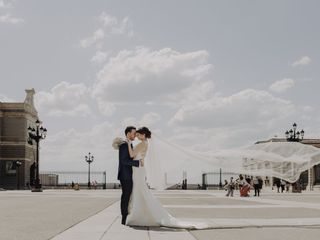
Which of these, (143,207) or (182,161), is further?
(182,161)

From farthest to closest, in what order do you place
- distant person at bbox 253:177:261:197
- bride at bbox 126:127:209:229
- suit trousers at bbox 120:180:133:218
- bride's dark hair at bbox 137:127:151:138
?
distant person at bbox 253:177:261:197, bride's dark hair at bbox 137:127:151:138, suit trousers at bbox 120:180:133:218, bride at bbox 126:127:209:229

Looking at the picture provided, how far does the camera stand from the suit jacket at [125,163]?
1205cm

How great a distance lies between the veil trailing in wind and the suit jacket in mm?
1593

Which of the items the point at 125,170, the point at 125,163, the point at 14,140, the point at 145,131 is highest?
the point at 14,140

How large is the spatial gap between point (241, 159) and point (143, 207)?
3729 mm

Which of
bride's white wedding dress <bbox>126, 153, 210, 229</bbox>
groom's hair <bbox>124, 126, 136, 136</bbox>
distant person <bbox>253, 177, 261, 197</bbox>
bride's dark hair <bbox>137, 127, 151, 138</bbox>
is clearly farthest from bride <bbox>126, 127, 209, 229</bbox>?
distant person <bbox>253, 177, 261, 197</bbox>

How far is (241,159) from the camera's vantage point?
14.7 m

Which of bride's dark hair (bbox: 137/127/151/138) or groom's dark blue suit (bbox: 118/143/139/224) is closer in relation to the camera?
groom's dark blue suit (bbox: 118/143/139/224)

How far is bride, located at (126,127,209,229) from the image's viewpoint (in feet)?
38.6

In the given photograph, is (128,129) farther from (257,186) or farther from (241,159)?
(257,186)

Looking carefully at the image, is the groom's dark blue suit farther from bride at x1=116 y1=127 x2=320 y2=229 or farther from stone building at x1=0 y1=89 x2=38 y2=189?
stone building at x1=0 y1=89 x2=38 y2=189

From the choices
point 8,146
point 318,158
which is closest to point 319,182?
point 8,146

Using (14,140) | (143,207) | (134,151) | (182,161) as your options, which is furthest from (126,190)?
(14,140)

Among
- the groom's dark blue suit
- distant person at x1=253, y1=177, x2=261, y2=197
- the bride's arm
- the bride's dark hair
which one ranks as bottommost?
distant person at x1=253, y1=177, x2=261, y2=197
